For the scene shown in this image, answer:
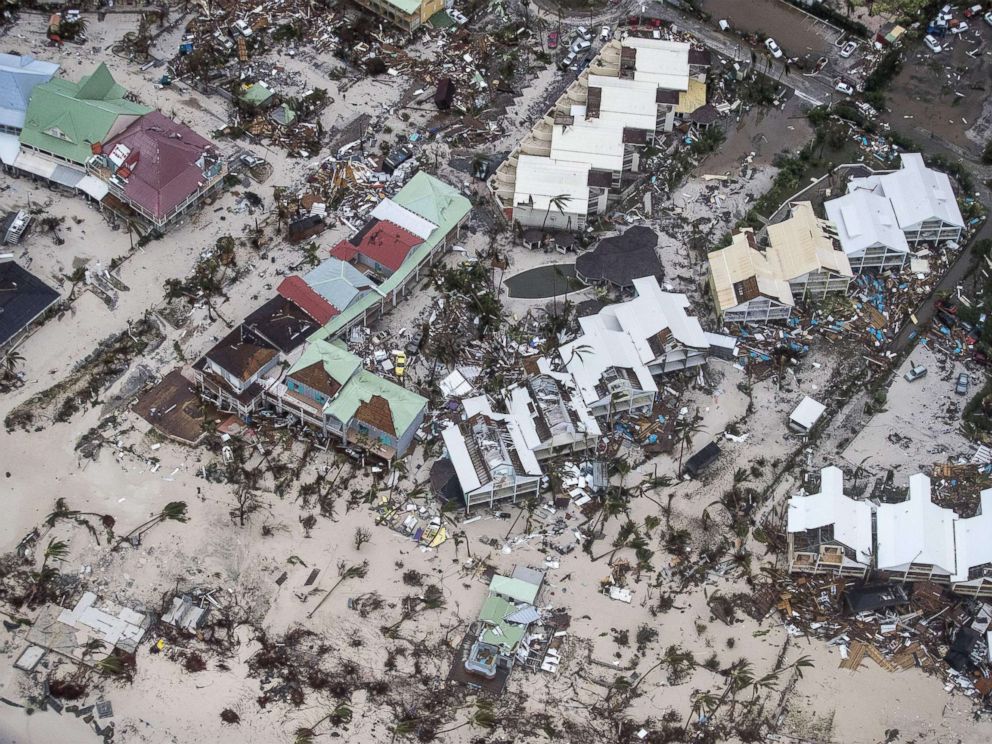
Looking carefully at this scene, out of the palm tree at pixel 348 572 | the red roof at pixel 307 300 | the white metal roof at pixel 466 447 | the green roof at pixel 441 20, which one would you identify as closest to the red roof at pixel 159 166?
the red roof at pixel 307 300

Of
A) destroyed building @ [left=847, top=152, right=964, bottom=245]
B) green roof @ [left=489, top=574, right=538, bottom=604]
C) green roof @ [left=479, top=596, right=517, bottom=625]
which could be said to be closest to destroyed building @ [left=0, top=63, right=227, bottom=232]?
green roof @ [left=489, top=574, right=538, bottom=604]

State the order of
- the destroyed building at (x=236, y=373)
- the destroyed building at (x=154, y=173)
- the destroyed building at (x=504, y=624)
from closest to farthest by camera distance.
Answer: the destroyed building at (x=504, y=624), the destroyed building at (x=236, y=373), the destroyed building at (x=154, y=173)

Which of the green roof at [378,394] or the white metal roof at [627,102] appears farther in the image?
the white metal roof at [627,102]

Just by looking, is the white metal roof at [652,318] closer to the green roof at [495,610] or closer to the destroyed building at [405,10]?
the green roof at [495,610]

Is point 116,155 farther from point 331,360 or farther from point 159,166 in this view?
point 331,360

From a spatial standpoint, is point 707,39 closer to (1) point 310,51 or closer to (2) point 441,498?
(1) point 310,51

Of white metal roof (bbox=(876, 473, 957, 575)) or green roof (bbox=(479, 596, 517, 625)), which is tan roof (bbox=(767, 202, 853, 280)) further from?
green roof (bbox=(479, 596, 517, 625))
